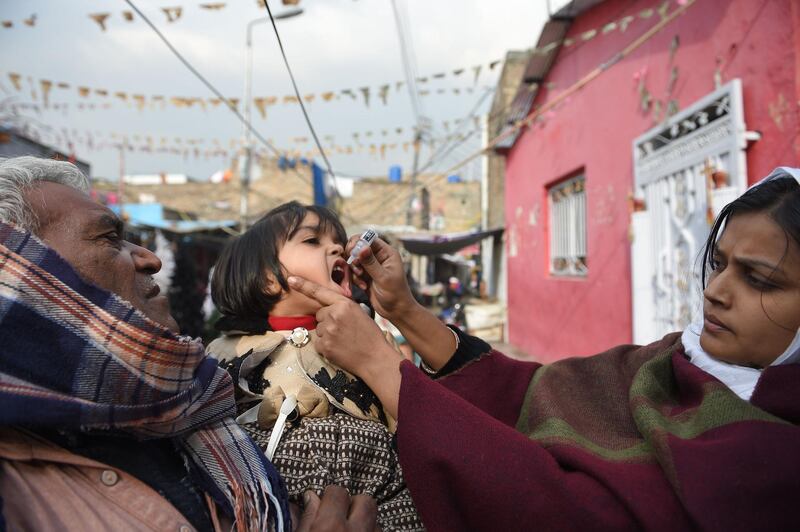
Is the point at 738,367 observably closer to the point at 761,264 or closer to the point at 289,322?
the point at 761,264

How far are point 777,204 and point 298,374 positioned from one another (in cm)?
128

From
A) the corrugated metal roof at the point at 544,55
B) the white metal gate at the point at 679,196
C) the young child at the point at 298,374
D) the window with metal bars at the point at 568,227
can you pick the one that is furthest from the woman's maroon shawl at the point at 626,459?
the window with metal bars at the point at 568,227

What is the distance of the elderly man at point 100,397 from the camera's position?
0.79 meters

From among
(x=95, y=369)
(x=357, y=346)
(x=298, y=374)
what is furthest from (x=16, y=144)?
(x=95, y=369)

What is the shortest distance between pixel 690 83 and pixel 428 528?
Answer: 14.8 feet

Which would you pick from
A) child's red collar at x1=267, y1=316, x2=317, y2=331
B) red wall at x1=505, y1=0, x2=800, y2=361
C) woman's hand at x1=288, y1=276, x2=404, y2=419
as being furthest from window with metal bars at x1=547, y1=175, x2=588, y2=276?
woman's hand at x1=288, y1=276, x2=404, y2=419

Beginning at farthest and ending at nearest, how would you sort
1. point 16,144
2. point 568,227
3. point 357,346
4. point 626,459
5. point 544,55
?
point 16,144 < point 568,227 < point 544,55 < point 357,346 < point 626,459

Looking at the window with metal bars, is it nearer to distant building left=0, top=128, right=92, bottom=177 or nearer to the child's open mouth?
the child's open mouth

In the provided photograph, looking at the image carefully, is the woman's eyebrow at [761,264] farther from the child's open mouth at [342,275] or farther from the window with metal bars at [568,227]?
the window with metal bars at [568,227]

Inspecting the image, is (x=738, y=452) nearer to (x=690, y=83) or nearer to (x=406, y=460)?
(x=406, y=460)

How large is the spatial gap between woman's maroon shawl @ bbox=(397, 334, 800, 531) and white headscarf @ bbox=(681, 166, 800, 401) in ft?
0.11

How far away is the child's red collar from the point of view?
1637 millimetres

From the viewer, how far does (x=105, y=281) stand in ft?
3.17

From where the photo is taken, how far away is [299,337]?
5.15 feet
